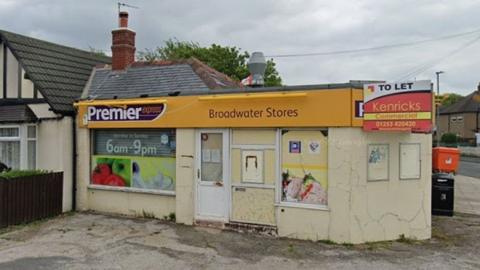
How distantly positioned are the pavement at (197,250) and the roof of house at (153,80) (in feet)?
11.9

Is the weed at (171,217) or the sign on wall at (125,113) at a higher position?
the sign on wall at (125,113)

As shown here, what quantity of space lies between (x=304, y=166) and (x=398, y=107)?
89.1 inches

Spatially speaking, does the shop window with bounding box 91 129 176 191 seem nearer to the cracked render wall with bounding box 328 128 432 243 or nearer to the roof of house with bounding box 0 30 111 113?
the roof of house with bounding box 0 30 111 113

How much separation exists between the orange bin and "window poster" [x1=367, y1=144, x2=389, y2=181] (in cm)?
359

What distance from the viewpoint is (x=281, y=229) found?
31.1 ft

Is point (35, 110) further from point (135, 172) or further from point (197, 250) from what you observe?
point (197, 250)

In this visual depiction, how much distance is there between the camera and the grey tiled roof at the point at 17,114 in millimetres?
11961

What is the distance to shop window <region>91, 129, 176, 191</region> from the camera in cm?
1114

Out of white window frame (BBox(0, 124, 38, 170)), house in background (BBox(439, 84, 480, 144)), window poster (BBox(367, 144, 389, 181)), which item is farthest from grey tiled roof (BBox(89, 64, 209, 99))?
house in background (BBox(439, 84, 480, 144))

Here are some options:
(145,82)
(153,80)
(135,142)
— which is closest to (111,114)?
(135,142)

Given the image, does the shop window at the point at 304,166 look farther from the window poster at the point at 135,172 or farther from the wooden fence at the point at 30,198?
the wooden fence at the point at 30,198

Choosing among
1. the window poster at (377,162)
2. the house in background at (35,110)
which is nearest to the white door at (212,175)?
the window poster at (377,162)

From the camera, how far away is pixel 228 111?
10031mm

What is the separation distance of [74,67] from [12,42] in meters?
1.90
